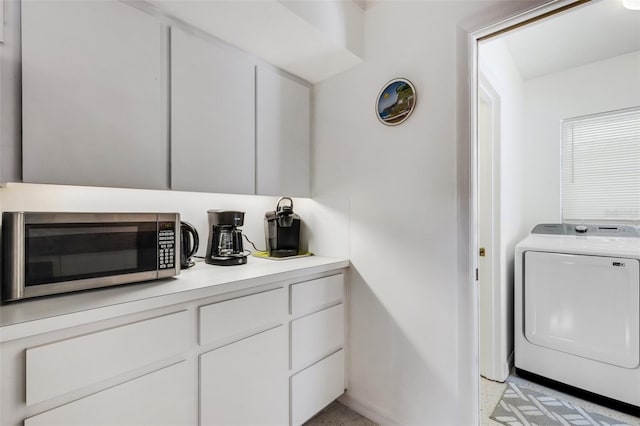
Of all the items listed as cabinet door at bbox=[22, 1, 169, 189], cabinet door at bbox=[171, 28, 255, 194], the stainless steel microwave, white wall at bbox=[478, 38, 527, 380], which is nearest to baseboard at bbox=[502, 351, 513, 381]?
white wall at bbox=[478, 38, 527, 380]

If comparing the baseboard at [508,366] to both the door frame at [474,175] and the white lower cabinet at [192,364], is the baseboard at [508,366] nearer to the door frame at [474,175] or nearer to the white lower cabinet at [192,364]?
the door frame at [474,175]

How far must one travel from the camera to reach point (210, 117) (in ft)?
4.83

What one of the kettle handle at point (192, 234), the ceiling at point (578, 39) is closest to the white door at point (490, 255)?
the ceiling at point (578, 39)

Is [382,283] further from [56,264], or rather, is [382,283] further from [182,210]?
[56,264]

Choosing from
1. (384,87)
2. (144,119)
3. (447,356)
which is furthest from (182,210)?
(447,356)

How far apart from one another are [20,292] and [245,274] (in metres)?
0.75

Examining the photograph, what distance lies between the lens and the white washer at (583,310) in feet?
5.66

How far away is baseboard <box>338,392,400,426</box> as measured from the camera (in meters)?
1.64

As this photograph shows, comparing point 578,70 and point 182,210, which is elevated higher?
point 578,70

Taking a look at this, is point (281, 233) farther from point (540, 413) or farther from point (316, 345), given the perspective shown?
Result: point (540, 413)

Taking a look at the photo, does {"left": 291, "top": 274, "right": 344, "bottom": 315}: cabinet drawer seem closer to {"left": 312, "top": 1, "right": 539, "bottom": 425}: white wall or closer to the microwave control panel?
{"left": 312, "top": 1, "right": 539, "bottom": 425}: white wall

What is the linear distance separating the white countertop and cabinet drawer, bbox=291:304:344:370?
0.90 feet

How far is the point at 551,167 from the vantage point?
8.59 feet

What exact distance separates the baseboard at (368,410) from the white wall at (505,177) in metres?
0.99
